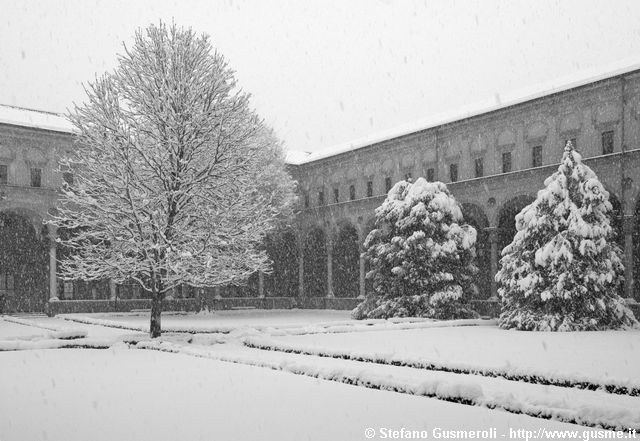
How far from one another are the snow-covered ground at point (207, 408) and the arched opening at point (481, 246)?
22.0 m

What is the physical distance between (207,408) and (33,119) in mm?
32096

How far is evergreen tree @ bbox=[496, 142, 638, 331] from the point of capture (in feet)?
70.4

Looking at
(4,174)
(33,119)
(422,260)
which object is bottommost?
(422,260)

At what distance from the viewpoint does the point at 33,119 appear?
1433 inches

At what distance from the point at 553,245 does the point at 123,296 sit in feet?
79.9

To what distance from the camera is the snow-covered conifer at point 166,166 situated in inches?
696

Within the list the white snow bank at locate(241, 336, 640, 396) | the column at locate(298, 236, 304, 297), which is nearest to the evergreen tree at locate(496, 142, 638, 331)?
the white snow bank at locate(241, 336, 640, 396)

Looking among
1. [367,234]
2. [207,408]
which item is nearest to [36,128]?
[367,234]

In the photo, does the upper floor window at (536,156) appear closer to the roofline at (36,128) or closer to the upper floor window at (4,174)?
the roofline at (36,128)

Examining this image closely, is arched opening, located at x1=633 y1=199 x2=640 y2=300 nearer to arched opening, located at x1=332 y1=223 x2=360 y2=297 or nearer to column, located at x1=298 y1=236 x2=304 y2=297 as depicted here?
arched opening, located at x1=332 y1=223 x2=360 y2=297

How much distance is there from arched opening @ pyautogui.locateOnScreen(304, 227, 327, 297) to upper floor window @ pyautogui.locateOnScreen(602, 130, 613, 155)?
1971 cm

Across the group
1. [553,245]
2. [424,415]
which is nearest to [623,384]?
[424,415]

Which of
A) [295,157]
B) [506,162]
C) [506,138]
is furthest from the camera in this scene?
[295,157]

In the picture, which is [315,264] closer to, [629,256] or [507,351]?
[629,256]
